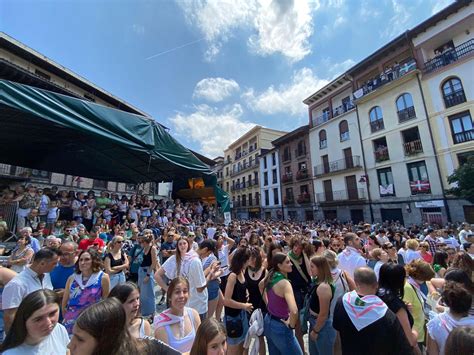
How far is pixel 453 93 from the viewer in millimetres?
15211

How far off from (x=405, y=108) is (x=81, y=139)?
872 inches

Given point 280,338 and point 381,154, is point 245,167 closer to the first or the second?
point 381,154

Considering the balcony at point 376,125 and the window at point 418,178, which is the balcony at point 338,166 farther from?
the window at point 418,178

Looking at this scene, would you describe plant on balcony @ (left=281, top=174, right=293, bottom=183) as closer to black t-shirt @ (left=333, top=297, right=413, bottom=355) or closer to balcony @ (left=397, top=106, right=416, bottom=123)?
balcony @ (left=397, top=106, right=416, bottom=123)

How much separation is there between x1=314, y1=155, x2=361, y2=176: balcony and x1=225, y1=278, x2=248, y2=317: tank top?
21255 mm

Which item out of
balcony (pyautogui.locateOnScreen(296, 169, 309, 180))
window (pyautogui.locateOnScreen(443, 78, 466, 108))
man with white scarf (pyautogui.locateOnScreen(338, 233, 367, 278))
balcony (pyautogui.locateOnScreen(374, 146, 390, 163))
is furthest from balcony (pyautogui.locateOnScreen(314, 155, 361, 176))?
man with white scarf (pyautogui.locateOnScreen(338, 233, 367, 278))

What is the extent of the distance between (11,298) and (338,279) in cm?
388

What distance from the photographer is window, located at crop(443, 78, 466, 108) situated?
14837 mm

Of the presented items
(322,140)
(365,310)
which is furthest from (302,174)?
(365,310)

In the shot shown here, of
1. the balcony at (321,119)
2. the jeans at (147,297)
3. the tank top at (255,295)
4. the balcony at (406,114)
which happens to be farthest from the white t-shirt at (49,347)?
the balcony at (321,119)

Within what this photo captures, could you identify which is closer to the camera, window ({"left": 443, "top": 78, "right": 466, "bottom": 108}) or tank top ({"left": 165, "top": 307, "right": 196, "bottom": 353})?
tank top ({"left": 165, "top": 307, "right": 196, "bottom": 353})

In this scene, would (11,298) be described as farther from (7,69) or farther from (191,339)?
(7,69)

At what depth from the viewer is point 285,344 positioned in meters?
2.52

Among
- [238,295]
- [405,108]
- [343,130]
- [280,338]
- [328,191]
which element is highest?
[343,130]
